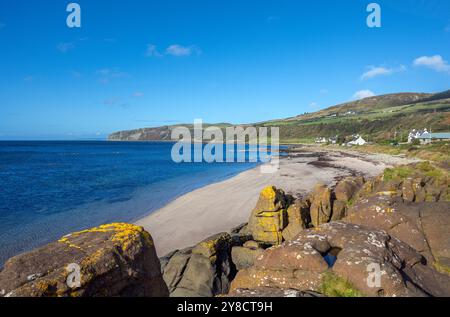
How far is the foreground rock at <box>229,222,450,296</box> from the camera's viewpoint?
579 centimetres

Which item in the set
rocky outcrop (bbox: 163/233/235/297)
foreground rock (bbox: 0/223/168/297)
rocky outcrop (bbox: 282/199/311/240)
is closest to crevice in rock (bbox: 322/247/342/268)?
foreground rock (bbox: 0/223/168/297)

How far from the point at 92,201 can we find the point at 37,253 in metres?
34.8

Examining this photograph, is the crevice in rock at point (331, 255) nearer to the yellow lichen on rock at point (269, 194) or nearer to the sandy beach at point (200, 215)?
the yellow lichen on rock at point (269, 194)

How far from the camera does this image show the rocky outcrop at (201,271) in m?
12.6

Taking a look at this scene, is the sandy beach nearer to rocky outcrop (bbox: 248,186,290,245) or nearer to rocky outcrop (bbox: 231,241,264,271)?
rocky outcrop (bbox: 248,186,290,245)

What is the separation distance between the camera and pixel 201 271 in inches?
515

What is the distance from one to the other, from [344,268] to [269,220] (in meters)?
11.0

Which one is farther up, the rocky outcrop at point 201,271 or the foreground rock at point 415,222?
the foreground rock at point 415,222

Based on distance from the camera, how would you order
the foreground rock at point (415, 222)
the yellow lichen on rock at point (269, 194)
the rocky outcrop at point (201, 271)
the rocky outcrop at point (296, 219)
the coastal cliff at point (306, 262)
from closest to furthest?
1. the coastal cliff at point (306, 262)
2. the foreground rock at point (415, 222)
3. the rocky outcrop at point (201, 271)
4. the rocky outcrop at point (296, 219)
5. the yellow lichen on rock at point (269, 194)

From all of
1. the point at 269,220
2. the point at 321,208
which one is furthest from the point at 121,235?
the point at 321,208

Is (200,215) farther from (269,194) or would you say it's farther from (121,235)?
(121,235)

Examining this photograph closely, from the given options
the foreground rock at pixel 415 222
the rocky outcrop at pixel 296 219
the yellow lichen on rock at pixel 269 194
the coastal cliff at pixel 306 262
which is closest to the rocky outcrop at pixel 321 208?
the rocky outcrop at pixel 296 219

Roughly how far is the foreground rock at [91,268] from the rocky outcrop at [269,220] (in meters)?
10.7
